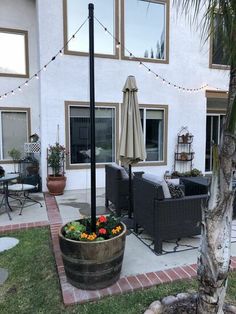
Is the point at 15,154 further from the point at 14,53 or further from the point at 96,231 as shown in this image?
the point at 96,231

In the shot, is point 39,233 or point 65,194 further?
point 65,194

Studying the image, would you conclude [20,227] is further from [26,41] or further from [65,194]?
[26,41]

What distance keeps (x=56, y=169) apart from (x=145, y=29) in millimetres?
5072

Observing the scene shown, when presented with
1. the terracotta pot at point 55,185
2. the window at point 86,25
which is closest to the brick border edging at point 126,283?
the terracotta pot at point 55,185

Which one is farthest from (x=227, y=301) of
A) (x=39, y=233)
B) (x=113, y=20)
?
(x=113, y=20)

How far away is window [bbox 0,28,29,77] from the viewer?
885 cm

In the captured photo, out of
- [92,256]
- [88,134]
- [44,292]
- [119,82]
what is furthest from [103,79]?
[44,292]

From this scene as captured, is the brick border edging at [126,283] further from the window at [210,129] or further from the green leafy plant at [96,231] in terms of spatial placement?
the window at [210,129]

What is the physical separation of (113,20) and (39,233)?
20.8ft

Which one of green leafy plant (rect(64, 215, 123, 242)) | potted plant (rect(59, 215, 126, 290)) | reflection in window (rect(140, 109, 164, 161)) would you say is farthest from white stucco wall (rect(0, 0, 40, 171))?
potted plant (rect(59, 215, 126, 290))

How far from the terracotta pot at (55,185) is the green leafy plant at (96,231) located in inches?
150

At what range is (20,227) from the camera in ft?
15.2

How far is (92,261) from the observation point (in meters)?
2.70

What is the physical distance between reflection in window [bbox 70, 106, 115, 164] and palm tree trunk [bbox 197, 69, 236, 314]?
594cm
